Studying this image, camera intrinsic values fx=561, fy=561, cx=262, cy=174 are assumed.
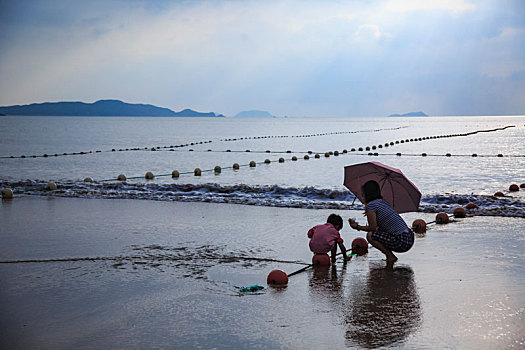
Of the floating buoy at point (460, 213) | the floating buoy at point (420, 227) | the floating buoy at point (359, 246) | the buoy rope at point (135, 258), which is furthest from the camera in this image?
the floating buoy at point (460, 213)

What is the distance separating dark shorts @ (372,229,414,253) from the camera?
23.5 ft

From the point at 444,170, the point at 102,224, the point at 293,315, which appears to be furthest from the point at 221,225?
the point at 444,170

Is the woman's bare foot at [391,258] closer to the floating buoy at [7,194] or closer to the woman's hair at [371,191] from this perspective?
the woman's hair at [371,191]

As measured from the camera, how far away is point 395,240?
7172mm

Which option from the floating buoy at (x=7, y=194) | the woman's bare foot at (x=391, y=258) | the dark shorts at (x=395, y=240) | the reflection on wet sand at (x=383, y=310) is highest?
the floating buoy at (x=7, y=194)

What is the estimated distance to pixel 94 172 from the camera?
2562 centimetres

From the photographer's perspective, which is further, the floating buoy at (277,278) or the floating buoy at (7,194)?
the floating buoy at (7,194)

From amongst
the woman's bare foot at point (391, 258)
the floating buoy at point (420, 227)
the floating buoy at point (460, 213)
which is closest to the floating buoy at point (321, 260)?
the woman's bare foot at point (391, 258)

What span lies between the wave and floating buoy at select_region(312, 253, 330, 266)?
18.2 feet

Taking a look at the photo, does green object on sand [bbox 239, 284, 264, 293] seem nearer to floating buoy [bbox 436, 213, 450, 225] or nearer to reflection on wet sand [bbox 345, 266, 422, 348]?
reflection on wet sand [bbox 345, 266, 422, 348]

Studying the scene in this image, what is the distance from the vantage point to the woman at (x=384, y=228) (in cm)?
714

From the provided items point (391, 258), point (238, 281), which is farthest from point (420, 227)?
point (238, 281)

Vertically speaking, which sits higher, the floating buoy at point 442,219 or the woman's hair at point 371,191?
the woman's hair at point 371,191

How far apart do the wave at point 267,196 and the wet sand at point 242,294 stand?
2623 mm
